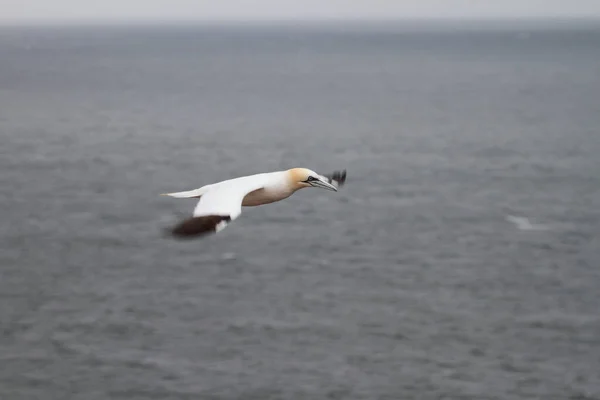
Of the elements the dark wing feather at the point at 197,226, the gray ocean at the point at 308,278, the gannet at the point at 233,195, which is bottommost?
the gray ocean at the point at 308,278

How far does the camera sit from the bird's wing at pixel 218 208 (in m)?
15.3

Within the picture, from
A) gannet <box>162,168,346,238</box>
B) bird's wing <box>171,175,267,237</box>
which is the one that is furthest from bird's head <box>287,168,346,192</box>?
bird's wing <box>171,175,267,237</box>

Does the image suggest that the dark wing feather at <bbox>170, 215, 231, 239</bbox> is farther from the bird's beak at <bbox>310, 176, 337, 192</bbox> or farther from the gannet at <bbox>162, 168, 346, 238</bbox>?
the bird's beak at <bbox>310, 176, 337, 192</bbox>

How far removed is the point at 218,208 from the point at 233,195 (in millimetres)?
843

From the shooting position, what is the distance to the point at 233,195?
17.2 metres

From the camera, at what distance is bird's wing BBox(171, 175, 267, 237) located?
15.3m

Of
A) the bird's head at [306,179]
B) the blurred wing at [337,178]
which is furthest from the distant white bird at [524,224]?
the bird's head at [306,179]

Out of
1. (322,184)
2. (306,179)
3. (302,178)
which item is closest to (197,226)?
(302,178)

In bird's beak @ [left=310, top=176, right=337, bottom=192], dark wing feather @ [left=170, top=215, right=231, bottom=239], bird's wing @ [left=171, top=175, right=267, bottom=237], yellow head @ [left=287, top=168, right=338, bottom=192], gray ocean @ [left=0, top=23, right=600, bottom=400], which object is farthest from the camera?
gray ocean @ [left=0, top=23, right=600, bottom=400]

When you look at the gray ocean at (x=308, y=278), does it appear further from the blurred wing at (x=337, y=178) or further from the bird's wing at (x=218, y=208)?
the bird's wing at (x=218, y=208)

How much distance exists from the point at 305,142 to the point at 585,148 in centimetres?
3789

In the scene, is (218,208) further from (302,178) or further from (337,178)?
(337,178)

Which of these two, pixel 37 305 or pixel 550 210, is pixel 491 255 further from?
pixel 37 305

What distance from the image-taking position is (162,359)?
2943 inches
